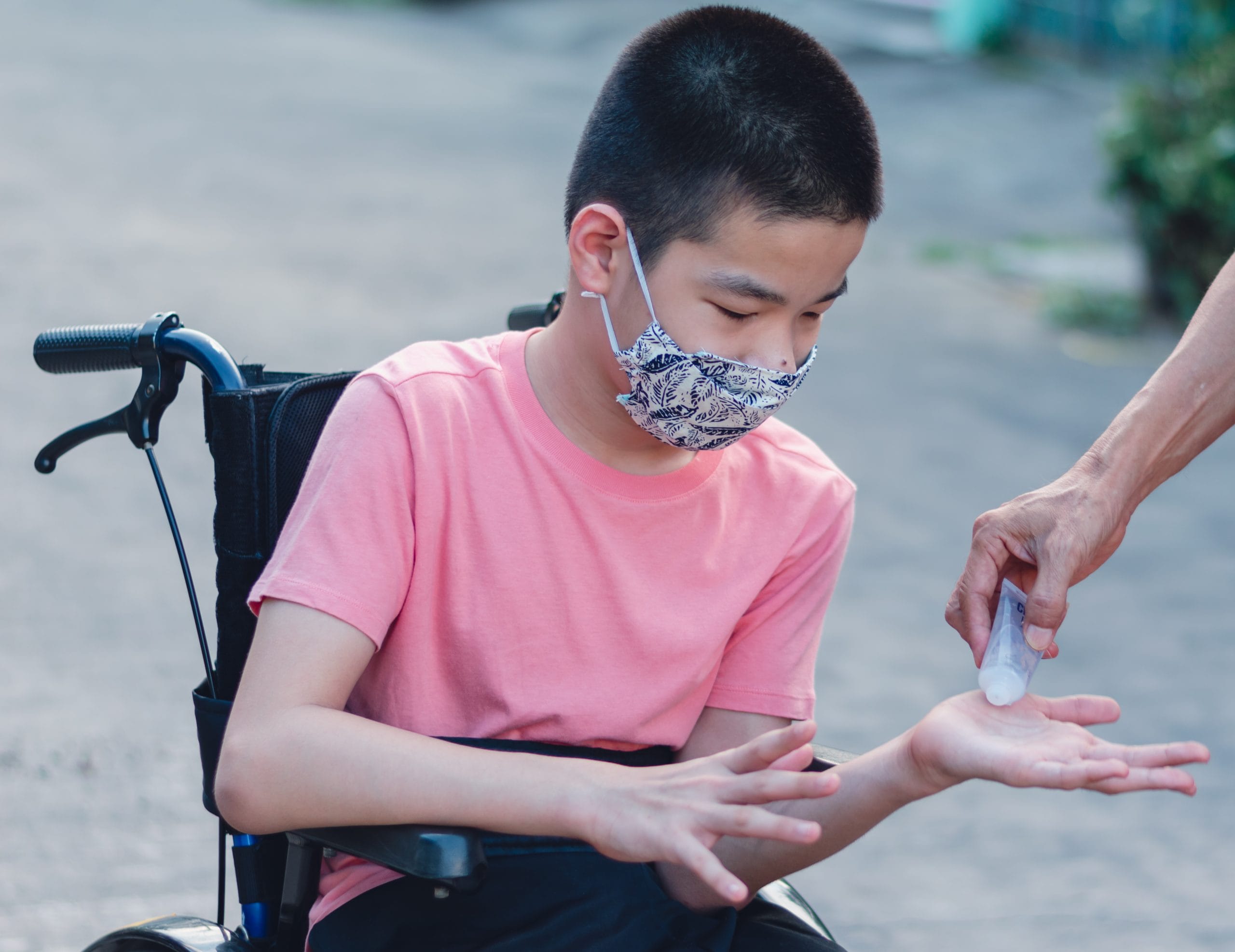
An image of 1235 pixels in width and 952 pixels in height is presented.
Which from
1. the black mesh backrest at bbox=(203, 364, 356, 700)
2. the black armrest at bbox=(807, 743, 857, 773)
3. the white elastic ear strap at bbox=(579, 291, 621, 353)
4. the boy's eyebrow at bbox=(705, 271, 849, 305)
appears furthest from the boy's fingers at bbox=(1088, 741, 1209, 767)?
the black mesh backrest at bbox=(203, 364, 356, 700)

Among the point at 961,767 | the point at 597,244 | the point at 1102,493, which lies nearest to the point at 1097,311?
the point at 1102,493

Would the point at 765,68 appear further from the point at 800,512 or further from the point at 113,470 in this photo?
the point at 113,470

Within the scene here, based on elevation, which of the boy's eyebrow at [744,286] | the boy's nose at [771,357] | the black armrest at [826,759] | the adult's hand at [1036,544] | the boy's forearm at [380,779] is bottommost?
the black armrest at [826,759]

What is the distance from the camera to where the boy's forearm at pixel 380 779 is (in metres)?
1.54

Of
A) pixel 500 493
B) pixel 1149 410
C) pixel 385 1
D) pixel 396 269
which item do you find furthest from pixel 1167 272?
pixel 385 1

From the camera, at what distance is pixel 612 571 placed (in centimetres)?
185

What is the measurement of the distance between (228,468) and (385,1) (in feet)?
62.6

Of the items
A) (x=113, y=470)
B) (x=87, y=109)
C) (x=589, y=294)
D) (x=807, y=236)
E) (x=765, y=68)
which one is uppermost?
(x=765, y=68)

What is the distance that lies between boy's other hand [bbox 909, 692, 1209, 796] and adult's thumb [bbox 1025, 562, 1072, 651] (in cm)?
14

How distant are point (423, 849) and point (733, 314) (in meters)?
0.73

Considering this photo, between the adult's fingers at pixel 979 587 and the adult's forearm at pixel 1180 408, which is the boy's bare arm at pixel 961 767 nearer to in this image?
the adult's fingers at pixel 979 587

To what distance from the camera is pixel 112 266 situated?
780 cm


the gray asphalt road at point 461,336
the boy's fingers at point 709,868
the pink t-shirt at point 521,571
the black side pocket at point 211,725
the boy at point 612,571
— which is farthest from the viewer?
the gray asphalt road at point 461,336

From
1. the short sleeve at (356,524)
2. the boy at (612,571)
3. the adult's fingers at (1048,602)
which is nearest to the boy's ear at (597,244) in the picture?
the boy at (612,571)
